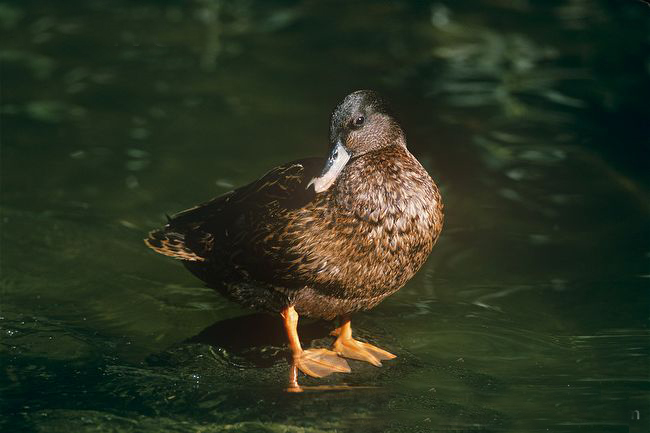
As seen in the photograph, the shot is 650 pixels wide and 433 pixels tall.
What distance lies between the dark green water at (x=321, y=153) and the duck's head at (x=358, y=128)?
41.4 inches

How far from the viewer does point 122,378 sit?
15.9 feet

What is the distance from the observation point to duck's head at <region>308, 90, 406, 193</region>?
16.0ft

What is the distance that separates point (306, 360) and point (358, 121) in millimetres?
1197

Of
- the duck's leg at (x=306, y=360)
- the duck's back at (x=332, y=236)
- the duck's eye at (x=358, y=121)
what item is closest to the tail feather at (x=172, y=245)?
the duck's back at (x=332, y=236)

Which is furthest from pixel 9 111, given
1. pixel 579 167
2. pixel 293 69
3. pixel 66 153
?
pixel 579 167

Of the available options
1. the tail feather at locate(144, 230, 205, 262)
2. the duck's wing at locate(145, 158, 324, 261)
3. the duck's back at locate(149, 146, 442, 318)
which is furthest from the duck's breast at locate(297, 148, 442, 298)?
the tail feather at locate(144, 230, 205, 262)

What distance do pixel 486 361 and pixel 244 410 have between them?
1.30m

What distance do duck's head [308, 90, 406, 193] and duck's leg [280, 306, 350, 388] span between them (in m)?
0.70

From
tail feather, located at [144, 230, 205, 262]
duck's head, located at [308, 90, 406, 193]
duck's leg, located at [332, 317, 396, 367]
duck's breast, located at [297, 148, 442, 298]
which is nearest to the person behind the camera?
duck's breast, located at [297, 148, 442, 298]

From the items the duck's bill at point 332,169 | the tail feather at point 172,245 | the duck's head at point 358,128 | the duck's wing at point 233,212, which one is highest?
the duck's head at point 358,128

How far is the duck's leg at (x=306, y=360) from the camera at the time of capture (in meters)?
4.89

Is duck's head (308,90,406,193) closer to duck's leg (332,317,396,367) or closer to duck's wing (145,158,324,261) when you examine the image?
duck's wing (145,158,324,261)

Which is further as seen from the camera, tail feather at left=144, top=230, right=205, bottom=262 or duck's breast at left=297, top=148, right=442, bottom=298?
tail feather at left=144, top=230, right=205, bottom=262

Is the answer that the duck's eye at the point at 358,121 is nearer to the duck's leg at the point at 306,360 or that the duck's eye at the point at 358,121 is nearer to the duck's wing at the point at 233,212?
the duck's wing at the point at 233,212
